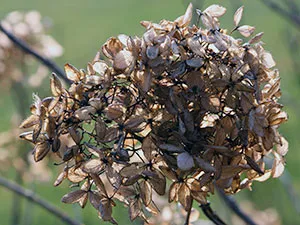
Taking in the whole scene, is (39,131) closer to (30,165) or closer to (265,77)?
(265,77)

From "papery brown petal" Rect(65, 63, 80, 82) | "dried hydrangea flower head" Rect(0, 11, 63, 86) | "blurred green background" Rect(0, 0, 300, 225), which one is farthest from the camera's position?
"blurred green background" Rect(0, 0, 300, 225)

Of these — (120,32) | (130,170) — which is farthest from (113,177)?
(120,32)

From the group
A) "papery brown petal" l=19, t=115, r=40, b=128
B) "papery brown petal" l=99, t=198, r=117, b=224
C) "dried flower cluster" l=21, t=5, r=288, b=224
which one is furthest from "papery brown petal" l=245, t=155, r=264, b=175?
"papery brown petal" l=19, t=115, r=40, b=128

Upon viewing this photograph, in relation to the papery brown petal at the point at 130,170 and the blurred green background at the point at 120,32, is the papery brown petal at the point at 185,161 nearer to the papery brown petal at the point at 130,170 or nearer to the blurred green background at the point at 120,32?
the papery brown petal at the point at 130,170

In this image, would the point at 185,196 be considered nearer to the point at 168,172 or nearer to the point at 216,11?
the point at 168,172

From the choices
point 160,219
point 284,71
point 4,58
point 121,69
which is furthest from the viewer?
point 284,71

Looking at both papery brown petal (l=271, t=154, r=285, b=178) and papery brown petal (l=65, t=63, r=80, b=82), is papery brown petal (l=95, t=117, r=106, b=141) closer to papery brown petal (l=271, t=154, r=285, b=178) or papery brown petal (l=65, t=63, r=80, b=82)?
papery brown petal (l=65, t=63, r=80, b=82)

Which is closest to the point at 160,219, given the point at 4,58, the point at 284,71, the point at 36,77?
the point at 4,58
